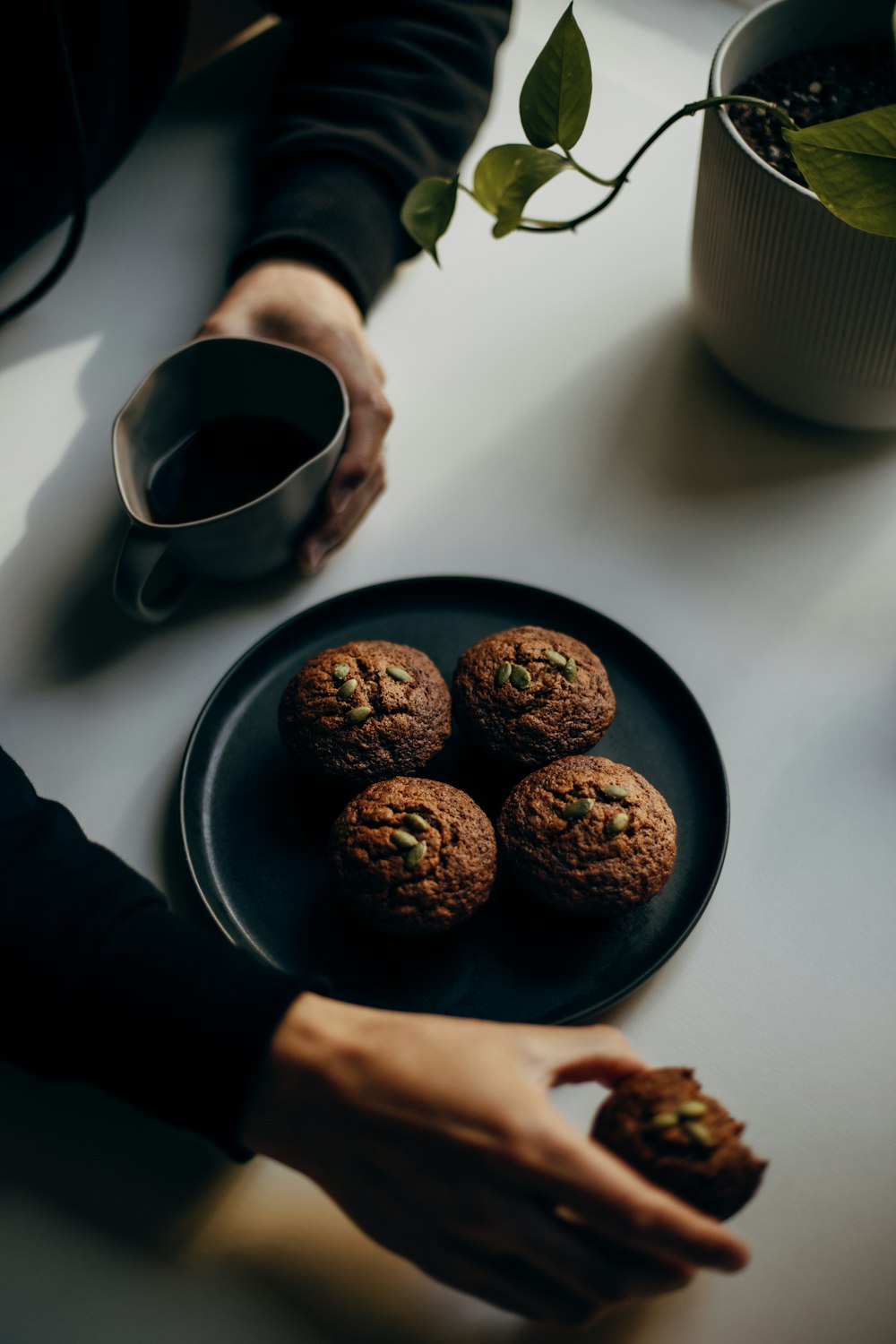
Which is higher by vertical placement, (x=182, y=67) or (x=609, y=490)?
(x=182, y=67)

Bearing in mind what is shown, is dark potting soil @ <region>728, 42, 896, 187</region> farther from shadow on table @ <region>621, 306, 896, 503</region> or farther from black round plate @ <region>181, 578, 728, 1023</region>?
black round plate @ <region>181, 578, 728, 1023</region>

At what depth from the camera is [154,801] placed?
853 millimetres

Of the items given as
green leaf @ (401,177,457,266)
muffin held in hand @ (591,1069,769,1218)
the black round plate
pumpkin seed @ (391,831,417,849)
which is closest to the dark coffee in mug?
the black round plate

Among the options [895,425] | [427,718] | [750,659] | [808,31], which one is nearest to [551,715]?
[427,718]

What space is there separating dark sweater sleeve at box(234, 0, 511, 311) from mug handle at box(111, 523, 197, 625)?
411 mm

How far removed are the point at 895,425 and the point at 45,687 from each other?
83 centimetres

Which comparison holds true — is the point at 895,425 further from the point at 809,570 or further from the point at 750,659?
the point at 750,659

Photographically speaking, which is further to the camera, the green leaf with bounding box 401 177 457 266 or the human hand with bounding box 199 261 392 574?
the human hand with bounding box 199 261 392 574

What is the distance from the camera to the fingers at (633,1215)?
54 centimetres

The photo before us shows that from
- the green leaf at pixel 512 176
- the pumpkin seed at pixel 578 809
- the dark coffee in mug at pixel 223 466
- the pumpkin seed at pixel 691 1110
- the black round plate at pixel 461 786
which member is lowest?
the black round plate at pixel 461 786

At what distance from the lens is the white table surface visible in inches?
27.3

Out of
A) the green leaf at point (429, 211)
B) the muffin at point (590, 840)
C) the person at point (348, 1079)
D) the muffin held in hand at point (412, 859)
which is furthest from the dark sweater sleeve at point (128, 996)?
the green leaf at point (429, 211)

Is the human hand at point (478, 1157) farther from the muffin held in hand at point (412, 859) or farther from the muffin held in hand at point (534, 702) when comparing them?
the muffin held in hand at point (534, 702)

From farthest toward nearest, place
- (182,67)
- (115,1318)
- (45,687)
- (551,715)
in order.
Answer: (182,67) → (45,687) → (551,715) → (115,1318)
